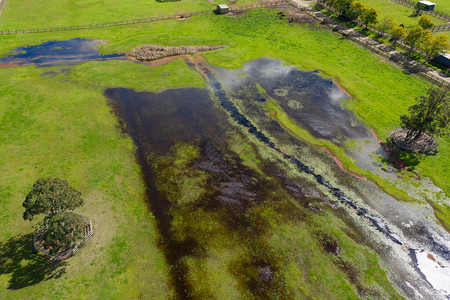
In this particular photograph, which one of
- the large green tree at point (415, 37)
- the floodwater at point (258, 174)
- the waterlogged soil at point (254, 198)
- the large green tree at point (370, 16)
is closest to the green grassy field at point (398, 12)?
the large green tree at point (370, 16)

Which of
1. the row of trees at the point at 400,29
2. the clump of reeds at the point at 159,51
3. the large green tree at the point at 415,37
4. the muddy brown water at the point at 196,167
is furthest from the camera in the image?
the clump of reeds at the point at 159,51

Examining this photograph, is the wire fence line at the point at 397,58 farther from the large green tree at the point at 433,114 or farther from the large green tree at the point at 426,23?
the large green tree at the point at 433,114

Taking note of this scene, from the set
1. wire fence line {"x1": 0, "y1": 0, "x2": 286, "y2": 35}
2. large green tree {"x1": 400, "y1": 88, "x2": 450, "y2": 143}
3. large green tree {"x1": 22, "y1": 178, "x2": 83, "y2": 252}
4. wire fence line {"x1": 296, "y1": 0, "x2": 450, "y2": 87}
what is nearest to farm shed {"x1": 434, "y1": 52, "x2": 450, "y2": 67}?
wire fence line {"x1": 296, "y1": 0, "x2": 450, "y2": 87}

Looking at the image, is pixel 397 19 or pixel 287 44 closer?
pixel 287 44

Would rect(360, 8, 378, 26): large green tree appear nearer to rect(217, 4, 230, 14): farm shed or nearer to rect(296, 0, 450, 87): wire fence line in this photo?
rect(296, 0, 450, 87): wire fence line

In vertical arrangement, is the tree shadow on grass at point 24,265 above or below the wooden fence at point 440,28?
below

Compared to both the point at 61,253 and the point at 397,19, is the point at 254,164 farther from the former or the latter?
the point at 397,19

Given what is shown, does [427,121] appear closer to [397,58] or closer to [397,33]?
[397,58]

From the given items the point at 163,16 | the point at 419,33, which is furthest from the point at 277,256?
the point at 163,16
